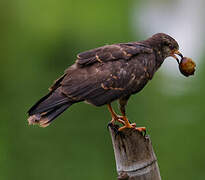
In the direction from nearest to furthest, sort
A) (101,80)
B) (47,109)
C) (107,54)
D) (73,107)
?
(47,109), (101,80), (107,54), (73,107)

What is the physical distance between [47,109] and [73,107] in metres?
3.49

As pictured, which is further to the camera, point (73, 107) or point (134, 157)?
point (73, 107)

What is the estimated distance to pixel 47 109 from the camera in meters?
4.77

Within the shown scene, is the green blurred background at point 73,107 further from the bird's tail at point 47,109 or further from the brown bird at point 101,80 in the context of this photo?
the bird's tail at point 47,109

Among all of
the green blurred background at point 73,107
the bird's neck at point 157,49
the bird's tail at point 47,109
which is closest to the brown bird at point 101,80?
the bird's tail at point 47,109

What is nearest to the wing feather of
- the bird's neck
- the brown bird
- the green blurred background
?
the brown bird

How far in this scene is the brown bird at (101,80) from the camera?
4.82 meters

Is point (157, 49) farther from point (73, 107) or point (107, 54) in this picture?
point (73, 107)

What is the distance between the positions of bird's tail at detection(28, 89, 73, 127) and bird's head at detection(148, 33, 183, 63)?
1347mm

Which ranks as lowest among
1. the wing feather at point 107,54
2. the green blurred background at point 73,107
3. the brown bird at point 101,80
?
the green blurred background at point 73,107

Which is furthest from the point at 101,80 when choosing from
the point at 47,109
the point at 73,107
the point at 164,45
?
the point at 73,107

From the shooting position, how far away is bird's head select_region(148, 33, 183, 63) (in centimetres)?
573

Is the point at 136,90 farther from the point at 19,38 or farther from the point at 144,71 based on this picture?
the point at 19,38

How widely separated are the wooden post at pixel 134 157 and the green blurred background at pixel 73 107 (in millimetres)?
3586
